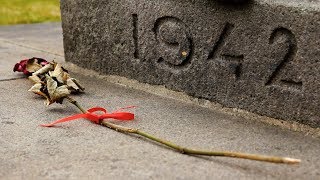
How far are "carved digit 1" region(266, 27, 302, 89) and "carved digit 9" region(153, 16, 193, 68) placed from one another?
520 mm

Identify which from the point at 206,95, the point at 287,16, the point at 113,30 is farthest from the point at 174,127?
the point at 113,30

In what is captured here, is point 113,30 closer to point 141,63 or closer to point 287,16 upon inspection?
point 141,63

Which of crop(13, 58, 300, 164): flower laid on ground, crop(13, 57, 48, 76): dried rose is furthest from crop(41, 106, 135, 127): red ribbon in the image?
crop(13, 57, 48, 76): dried rose

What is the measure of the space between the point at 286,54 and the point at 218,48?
0.41 meters

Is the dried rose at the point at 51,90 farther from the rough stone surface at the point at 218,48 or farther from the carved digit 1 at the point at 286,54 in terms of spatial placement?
the carved digit 1 at the point at 286,54

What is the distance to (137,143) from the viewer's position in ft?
7.04

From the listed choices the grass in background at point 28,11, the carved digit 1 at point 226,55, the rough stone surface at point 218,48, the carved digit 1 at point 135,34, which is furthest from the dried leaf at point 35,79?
the grass in background at point 28,11

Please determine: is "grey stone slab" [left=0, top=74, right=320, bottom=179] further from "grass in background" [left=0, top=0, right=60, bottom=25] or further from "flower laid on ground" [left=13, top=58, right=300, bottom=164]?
"grass in background" [left=0, top=0, right=60, bottom=25]

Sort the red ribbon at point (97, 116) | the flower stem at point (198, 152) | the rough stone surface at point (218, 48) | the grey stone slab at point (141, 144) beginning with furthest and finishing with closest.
→ the red ribbon at point (97, 116)
the rough stone surface at point (218, 48)
the grey stone slab at point (141, 144)
the flower stem at point (198, 152)

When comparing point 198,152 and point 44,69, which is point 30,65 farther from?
point 198,152

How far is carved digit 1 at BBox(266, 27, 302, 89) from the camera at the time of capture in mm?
2330

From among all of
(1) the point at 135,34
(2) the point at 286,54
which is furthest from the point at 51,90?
(2) the point at 286,54

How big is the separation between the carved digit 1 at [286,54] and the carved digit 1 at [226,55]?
186mm

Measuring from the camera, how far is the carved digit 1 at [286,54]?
2.33m
